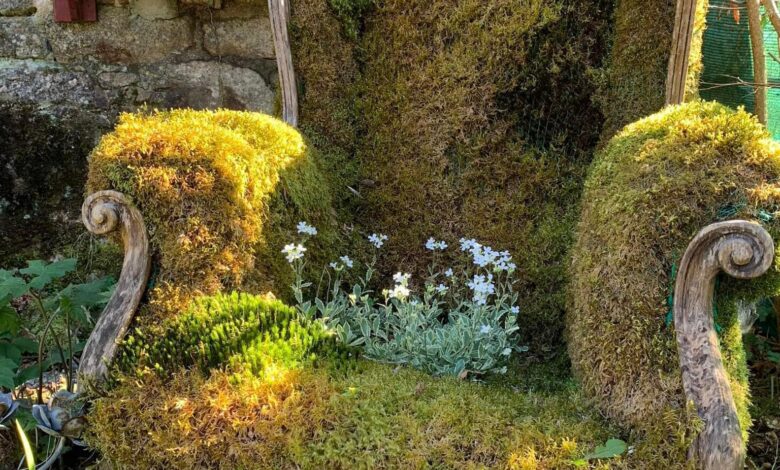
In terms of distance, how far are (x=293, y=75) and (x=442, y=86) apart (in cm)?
52

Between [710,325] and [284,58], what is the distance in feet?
5.23

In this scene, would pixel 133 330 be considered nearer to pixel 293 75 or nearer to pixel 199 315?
pixel 199 315

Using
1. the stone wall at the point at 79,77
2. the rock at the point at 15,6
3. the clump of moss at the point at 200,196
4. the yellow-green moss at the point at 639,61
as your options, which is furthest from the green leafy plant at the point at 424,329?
the rock at the point at 15,6

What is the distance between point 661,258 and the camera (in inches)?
53.9

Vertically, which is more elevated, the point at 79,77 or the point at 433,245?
the point at 79,77

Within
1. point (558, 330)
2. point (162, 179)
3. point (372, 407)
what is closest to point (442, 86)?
point (558, 330)

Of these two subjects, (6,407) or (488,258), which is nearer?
(6,407)

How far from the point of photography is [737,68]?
3.47 metres

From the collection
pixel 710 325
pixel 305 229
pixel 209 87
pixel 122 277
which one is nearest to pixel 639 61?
pixel 710 325

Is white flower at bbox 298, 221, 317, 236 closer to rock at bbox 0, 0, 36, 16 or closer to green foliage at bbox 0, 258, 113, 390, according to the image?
green foliage at bbox 0, 258, 113, 390

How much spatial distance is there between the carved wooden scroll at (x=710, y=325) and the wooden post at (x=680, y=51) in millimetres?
782

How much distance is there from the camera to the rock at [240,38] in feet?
10.5

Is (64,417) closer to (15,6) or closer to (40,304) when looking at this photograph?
(40,304)

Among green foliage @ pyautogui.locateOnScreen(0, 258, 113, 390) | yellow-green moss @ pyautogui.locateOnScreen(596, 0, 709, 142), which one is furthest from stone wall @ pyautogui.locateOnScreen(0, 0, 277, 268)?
yellow-green moss @ pyautogui.locateOnScreen(596, 0, 709, 142)
